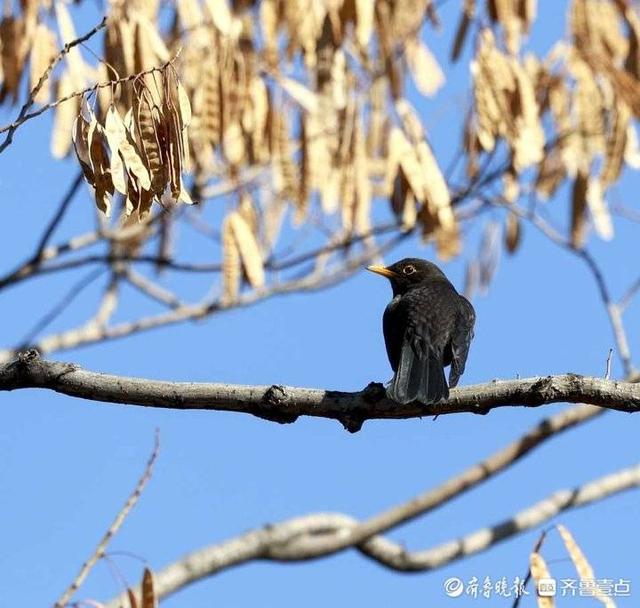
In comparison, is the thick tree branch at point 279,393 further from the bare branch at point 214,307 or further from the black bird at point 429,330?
the bare branch at point 214,307

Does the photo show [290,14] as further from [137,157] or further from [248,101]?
[137,157]

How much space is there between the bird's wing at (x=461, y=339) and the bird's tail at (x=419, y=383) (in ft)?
1.54

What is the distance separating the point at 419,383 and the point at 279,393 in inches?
27.6

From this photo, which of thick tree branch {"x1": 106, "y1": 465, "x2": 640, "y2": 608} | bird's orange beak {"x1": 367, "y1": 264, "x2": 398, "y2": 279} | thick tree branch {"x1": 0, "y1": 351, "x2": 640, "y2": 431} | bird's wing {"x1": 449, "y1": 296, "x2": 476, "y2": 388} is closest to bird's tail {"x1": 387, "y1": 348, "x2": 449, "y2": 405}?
thick tree branch {"x1": 0, "y1": 351, "x2": 640, "y2": 431}

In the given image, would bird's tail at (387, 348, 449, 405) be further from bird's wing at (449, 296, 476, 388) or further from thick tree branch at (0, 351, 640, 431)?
bird's wing at (449, 296, 476, 388)

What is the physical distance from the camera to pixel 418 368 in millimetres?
5105

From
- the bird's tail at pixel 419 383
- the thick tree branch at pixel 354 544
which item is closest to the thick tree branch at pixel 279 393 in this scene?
the bird's tail at pixel 419 383

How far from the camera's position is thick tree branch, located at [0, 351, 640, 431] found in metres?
4.35

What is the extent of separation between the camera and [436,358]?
18.7ft

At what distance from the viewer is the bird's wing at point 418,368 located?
4703 millimetres

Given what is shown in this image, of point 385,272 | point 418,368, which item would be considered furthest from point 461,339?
point 385,272

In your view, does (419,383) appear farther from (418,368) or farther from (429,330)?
(429,330)

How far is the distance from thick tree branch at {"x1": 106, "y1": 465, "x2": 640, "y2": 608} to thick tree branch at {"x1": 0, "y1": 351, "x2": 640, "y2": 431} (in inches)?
182

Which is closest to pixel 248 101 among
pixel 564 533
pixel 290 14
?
pixel 290 14
